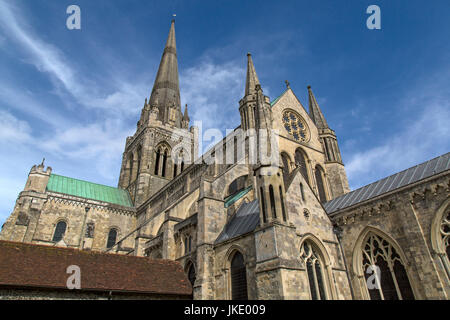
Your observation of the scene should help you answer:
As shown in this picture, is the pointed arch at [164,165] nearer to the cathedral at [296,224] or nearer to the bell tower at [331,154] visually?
the cathedral at [296,224]

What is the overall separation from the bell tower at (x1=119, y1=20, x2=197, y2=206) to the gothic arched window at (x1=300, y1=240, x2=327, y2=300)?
2926cm

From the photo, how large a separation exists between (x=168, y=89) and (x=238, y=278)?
43.6 metres

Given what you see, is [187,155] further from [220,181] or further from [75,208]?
[220,181]

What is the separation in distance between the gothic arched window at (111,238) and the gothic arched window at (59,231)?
4698mm

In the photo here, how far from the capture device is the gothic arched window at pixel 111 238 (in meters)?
33.0

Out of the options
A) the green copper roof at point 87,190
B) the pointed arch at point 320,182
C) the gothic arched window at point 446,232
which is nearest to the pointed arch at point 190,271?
the gothic arched window at point 446,232

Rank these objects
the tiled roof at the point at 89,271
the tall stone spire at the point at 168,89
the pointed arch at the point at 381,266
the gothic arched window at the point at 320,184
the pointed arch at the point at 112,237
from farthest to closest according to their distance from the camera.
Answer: the tall stone spire at the point at 168,89 < the pointed arch at the point at 112,237 < the gothic arched window at the point at 320,184 < the pointed arch at the point at 381,266 < the tiled roof at the point at 89,271

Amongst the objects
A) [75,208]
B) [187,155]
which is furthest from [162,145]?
[75,208]

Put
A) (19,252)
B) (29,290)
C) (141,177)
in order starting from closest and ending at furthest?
1. (29,290)
2. (19,252)
3. (141,177)

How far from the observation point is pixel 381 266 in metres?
13.4

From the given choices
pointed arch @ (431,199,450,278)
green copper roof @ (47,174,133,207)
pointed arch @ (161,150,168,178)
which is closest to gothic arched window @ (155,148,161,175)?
pointed arch @ (161,150,168,178)

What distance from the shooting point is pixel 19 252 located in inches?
509

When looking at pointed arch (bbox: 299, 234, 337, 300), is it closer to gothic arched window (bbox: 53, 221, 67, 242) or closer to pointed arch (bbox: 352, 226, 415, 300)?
pointed arch (bbox: 352, 226, 415, 300)
